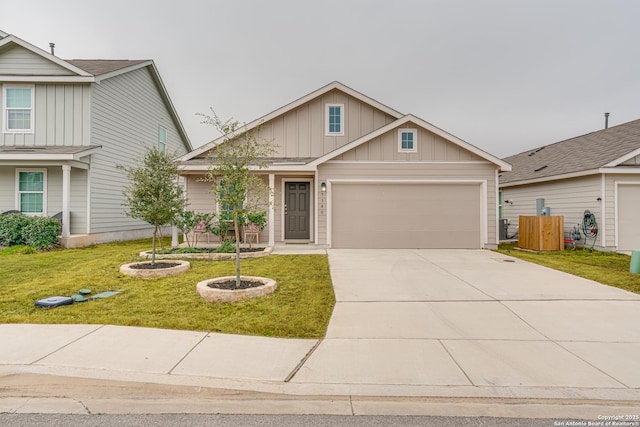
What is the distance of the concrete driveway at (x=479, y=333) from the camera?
133 inches

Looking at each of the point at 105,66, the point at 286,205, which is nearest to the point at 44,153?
the point at 105,66

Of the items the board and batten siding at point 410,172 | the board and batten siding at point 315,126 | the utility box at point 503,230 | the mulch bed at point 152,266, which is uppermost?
the board and batten siding at point 315,126

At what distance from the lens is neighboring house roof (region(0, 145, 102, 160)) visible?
11422 millimetres

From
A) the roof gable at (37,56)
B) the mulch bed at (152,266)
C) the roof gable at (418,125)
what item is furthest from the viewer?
the roof gable at (37,56)

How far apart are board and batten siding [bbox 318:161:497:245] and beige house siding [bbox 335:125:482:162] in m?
0.18

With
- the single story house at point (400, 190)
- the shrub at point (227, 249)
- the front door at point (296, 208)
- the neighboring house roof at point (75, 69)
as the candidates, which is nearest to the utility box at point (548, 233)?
the single story house at point (400, 190)

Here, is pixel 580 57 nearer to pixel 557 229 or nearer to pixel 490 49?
pixel 490 49

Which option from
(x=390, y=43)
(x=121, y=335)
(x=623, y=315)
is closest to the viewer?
(x=121, y=335)

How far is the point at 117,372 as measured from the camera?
3.38 meters

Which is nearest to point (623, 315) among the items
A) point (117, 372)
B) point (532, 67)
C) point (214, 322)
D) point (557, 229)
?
point (214, 322)

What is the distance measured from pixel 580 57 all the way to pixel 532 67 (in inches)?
96.7

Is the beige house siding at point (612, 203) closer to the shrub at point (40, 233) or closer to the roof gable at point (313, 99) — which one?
the roof gable at point (313, 99)

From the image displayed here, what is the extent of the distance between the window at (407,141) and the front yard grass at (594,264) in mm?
4718

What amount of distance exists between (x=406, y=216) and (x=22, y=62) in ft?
50.4
